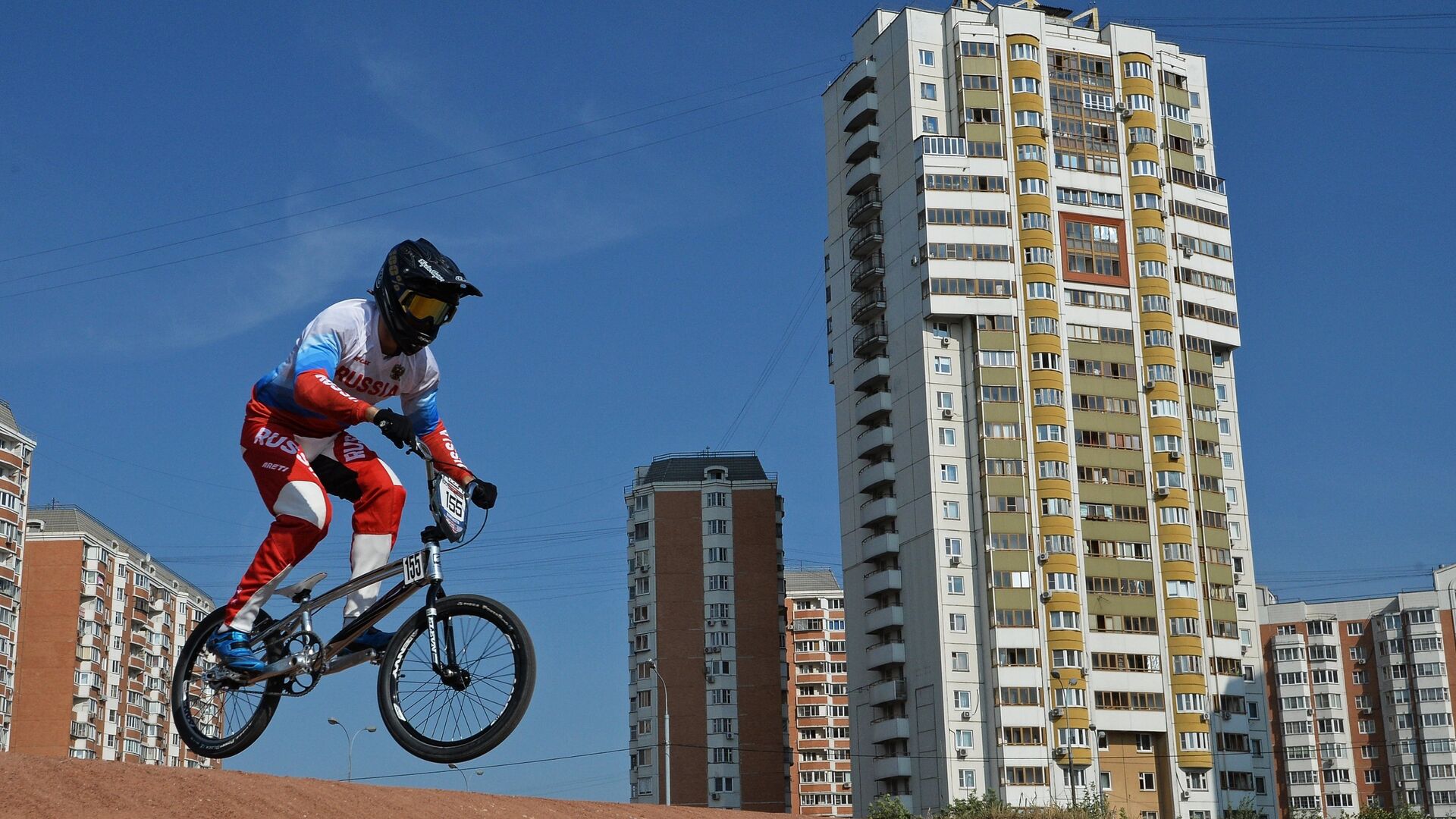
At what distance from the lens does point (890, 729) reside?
11850cm

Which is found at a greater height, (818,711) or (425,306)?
(818,711)

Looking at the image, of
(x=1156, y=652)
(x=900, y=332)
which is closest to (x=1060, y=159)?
(x=900, y=332)

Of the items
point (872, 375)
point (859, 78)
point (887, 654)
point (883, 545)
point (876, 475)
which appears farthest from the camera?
point (859, 78)

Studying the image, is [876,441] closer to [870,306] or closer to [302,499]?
[870,306]

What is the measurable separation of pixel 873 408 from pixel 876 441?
2.83 meters

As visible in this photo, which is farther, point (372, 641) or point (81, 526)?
point (81, 526)

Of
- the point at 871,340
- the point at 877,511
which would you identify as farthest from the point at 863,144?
the point at 877,511

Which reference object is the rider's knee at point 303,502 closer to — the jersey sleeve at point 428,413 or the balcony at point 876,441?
the jersey sleeve at point 428,413

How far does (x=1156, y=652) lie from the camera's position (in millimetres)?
116312

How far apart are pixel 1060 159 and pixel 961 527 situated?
31363 millimetres

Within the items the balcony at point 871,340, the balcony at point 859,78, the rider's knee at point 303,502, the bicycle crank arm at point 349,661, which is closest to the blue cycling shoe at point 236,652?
the bicycle crank arm at point 349,661

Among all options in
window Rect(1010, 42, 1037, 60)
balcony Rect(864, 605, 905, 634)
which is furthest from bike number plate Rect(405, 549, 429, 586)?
window Rect(1010, 42, 1037, 60)

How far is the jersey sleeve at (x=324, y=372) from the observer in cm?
1248

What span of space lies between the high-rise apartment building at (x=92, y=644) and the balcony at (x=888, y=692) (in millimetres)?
69117
